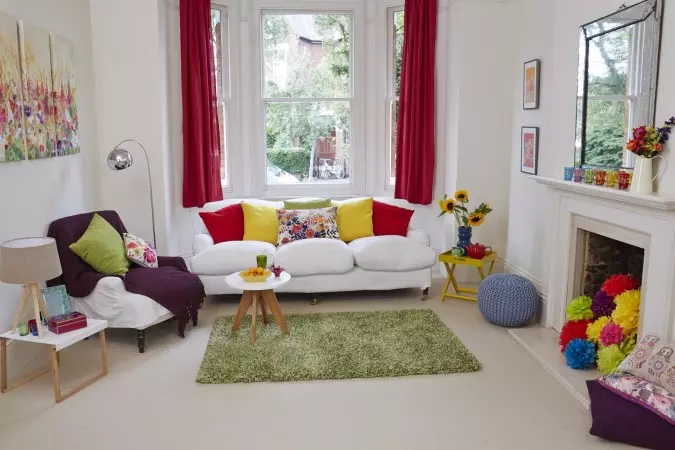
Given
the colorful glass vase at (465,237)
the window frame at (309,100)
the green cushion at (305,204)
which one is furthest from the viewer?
the window frame at (309,100)

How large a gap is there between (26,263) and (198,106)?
8.89ft

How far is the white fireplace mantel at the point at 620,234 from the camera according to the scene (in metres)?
3.02

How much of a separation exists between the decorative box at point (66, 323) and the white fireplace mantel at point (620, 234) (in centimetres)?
309

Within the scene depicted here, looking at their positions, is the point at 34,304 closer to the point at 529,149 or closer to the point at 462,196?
the point at 462,196

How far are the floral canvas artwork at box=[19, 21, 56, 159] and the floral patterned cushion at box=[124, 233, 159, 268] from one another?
0.81 meters

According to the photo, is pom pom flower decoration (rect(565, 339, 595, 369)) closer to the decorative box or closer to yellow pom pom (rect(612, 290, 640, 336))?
yellow pom pom (rect(612, 290, 640, 336))

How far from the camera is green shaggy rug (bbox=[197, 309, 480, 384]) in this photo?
3.68 meters

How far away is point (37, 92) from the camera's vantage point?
3.94 meters

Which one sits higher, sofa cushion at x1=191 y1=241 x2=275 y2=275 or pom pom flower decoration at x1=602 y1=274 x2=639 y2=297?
pom pom flower decoration at x1=602 y1=274 x2=639 y2=297

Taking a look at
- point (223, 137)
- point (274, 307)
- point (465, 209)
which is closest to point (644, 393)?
point (274, 307)

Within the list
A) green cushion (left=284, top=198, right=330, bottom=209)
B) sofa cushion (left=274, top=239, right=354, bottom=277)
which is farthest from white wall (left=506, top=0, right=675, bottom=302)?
green cushion (left=284, top=198, right=330, bottom=209)

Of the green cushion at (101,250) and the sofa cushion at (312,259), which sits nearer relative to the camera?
the green cushion at (101,250)

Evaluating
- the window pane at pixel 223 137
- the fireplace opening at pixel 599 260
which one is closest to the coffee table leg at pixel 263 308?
the window pane at pixel 223 137

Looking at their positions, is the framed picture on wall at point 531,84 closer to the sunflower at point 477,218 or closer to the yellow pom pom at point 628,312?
the sunflower at point 477,218
